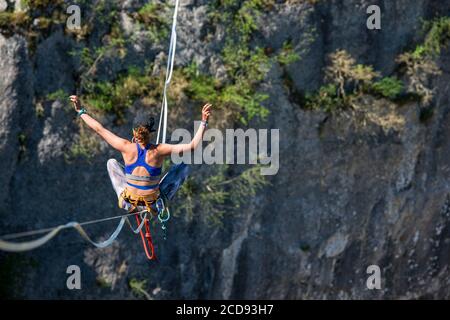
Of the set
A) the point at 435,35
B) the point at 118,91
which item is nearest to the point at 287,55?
the point at 435,35

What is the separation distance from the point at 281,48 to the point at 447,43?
3.09 m

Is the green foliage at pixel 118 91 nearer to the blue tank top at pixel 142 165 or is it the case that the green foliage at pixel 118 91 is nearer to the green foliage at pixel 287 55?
the green foliage at pixel 287 55

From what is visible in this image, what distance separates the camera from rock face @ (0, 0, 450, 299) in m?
15.1

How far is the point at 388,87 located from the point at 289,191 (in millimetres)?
2481

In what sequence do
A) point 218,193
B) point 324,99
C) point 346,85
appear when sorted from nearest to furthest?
1. point 218,193
2. point 324,99
3. point 346,85

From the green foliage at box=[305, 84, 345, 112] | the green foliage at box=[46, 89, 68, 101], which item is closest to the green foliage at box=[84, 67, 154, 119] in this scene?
the green foliage at box=[46, 89, 68, 101]

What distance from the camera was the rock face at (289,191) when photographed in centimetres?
1509

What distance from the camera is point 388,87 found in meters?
16.3

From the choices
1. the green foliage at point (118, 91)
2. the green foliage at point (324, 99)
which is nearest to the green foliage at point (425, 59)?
the green foliage at point (324, 99)

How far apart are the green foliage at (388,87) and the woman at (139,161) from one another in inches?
223

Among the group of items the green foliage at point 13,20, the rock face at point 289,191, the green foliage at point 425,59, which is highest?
the green foliage at point 13,20

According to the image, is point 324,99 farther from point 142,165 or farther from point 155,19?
point 142,165

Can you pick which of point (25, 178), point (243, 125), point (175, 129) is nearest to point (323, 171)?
point (243, 125)

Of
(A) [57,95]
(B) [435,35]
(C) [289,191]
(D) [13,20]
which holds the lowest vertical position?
(C) [289,191]
